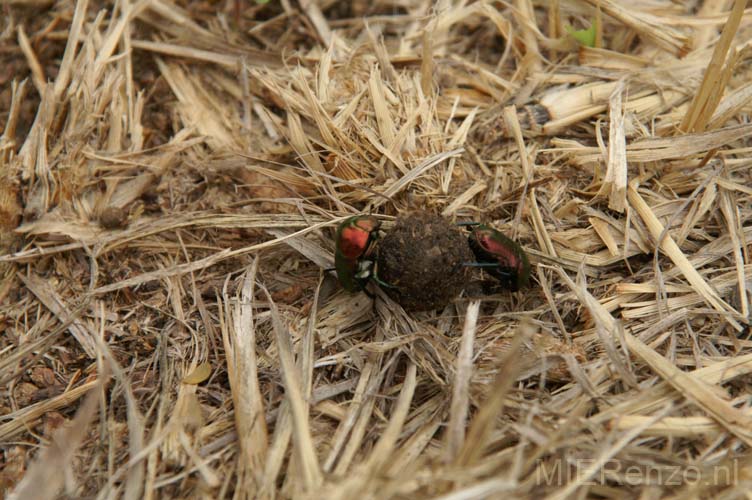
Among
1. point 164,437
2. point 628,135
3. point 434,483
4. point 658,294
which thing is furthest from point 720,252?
point 164,437

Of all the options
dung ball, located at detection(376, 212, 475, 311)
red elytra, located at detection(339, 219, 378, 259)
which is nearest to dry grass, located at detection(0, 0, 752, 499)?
dung ball, located at detection(376, 212, 475, 311)

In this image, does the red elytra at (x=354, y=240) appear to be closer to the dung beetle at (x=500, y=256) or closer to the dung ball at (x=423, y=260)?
the dung ball at (x=423, y=260)

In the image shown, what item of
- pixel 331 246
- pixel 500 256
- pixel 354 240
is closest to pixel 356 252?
pixel 354 240

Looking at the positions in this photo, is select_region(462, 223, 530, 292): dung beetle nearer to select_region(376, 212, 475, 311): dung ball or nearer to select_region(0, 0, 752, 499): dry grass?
select_region(376, 212, 475, 311): dung ball

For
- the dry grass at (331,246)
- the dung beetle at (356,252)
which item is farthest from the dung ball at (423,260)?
the dry grass at (331,246)

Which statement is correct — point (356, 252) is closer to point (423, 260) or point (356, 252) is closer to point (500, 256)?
point (423, 260)

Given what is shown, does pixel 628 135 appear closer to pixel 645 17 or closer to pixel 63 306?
pixel 645 17
